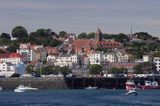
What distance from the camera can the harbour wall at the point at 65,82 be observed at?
493ft

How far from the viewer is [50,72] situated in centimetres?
19700

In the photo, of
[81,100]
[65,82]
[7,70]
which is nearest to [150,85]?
[65,82]

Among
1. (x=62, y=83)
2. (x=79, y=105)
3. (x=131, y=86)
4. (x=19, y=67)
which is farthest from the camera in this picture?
(x=19, y=67)

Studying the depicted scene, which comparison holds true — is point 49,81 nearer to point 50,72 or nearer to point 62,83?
point 62,83

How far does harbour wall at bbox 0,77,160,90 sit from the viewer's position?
5915 inches

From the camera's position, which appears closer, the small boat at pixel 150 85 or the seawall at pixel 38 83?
the small boat at pixel 150 85

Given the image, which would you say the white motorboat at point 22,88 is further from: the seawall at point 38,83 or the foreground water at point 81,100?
the foreground water at point 81,100

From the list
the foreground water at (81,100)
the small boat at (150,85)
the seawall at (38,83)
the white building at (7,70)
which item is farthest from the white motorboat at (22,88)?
the white building at (7,70)

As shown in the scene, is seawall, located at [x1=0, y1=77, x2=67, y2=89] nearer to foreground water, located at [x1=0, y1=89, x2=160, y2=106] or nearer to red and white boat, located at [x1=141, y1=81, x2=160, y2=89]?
red and white boat, located at [x1=141, y1=81, x2=160, y2=89]

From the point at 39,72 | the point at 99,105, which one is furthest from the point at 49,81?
the point at 99,105

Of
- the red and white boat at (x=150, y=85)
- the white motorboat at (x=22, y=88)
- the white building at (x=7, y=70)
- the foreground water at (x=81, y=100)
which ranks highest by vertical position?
the white building at (x=7, y=70)

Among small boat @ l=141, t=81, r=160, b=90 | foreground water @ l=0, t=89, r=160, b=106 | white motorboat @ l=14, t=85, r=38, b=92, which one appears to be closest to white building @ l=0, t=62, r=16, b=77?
white motorboat @ l=14, t=85, r=38, b=92

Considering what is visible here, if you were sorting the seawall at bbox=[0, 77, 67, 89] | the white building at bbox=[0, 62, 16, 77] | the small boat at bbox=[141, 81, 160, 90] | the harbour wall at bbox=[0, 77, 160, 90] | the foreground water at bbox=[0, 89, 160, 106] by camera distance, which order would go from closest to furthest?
1. the foreground water at bbox=[0, 89, 160, 106]
2. the small boat at bbox=[141, 81, 160, 90]
3. the seawall at bbox=[0, 77, 67, 89]
4. the harbour wall at bbox=[0, 77, 160, 90]
5. the white building at bbox=[0, 62, 16, 77]

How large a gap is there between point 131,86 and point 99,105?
181ft
